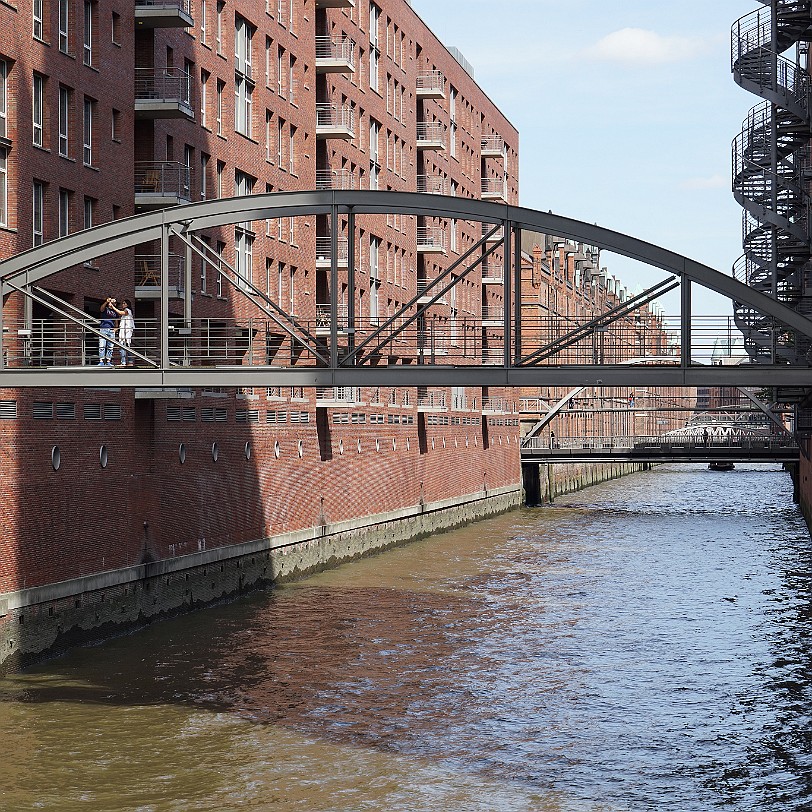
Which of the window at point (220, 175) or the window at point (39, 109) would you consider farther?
the window at point (220, 175)

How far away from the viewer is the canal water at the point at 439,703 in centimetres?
1644

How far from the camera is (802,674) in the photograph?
2278cm

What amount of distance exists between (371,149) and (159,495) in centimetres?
2422

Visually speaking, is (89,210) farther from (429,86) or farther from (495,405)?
(495,405)

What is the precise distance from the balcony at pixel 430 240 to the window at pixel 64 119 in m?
31.2

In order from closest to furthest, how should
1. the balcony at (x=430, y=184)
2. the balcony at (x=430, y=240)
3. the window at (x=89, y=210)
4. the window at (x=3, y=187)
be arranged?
the window at (x=3, y=187), the window at (x=89, y=210), the balcony at (x=430, y=240), the balcony at (x=430, y=184)

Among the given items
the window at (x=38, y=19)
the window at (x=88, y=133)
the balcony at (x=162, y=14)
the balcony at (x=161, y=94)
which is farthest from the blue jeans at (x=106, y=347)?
the balcony at (x=162, y=14)

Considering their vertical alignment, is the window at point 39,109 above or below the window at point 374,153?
below

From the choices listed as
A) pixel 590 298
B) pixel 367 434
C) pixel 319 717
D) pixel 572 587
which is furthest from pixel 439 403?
pixel 590 298

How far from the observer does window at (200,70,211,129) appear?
34.2m

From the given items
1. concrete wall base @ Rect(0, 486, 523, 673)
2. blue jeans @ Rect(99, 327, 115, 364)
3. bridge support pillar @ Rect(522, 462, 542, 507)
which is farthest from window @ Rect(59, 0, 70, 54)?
bridge support pillar @ Rect(522, 462, 542, 507)

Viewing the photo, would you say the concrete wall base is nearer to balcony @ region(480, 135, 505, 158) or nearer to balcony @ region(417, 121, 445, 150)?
balcony @ region(417, 121, 445, 150)

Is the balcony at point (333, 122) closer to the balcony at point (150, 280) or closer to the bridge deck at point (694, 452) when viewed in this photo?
the balcony at point (150, 280)

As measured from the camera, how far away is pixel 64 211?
27094 mm
